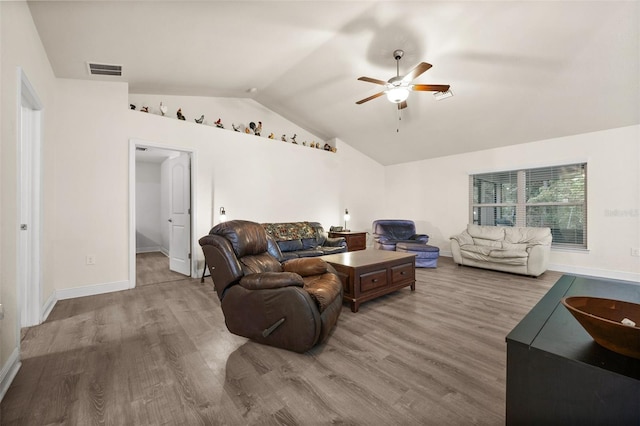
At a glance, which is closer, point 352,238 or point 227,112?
point 227,112

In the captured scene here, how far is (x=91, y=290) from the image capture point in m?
3.44

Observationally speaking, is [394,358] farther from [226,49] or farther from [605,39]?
[605,39]

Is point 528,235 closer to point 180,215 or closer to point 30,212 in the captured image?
point 180,215

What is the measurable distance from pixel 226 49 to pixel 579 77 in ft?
14.9

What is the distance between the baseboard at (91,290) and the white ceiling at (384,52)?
8.63 ft

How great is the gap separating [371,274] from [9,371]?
2.92m

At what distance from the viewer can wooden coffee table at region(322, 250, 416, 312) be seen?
9.55ft

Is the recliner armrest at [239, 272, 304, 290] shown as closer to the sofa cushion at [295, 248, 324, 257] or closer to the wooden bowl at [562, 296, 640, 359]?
the wooden bowl at [562, 296, 640, 359]

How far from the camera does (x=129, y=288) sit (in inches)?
145

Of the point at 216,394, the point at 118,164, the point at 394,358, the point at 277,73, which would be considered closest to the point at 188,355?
the point at 216,394

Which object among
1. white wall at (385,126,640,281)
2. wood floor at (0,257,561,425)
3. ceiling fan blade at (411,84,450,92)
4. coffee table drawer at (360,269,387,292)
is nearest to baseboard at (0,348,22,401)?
wood floor at (0,257,561,425)

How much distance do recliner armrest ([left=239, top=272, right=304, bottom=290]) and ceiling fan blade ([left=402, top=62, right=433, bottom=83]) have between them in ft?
7.60

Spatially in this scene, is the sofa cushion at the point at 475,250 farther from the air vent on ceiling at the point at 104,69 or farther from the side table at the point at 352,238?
the air vent on ceiling at the point at 104,69

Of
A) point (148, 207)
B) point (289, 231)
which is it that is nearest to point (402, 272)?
point (289, 231)
